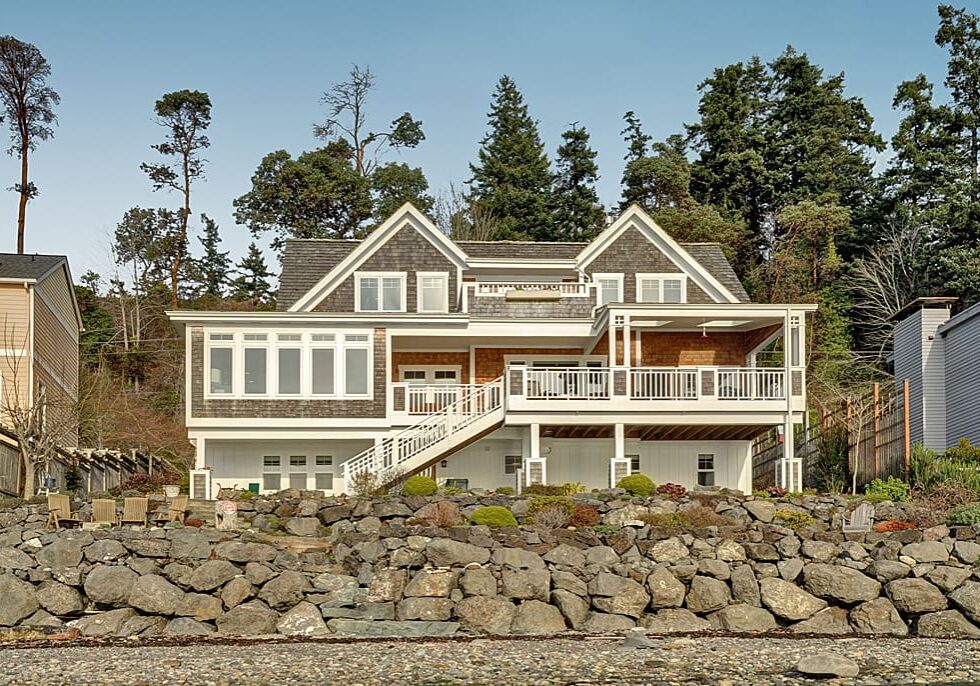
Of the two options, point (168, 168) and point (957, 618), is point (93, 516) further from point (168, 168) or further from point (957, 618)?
point (168, 168)

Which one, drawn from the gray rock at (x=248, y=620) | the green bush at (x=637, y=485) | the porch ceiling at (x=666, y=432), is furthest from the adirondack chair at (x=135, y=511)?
the porch ceiling at (x=666, y=432)

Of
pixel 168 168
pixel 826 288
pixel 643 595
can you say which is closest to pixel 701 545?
pixel 643 595

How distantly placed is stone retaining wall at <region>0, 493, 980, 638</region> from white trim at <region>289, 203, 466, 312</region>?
1062 cm

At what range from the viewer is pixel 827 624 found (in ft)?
69.9

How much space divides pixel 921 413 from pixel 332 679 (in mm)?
18028

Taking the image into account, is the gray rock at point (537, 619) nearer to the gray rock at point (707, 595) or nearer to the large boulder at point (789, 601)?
the gray rock at point (707, 595)

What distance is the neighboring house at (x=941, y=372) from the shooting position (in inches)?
1129

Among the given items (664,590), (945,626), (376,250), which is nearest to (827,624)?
(945,626)

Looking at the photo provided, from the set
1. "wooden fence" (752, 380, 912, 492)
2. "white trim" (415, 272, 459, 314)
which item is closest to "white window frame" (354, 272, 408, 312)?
"white trim" (415, 272, 459, 314)

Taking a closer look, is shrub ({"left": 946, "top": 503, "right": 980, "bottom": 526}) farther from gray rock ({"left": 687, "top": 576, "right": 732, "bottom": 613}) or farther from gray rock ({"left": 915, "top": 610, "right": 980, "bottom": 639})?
gray rock ({"left": 687, "top": 576, "right": 732, "bottom": 613})

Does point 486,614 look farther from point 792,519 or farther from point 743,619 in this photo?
point 792,519

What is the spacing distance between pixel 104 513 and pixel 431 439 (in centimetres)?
817

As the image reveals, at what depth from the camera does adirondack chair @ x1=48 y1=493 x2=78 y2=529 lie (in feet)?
77.5

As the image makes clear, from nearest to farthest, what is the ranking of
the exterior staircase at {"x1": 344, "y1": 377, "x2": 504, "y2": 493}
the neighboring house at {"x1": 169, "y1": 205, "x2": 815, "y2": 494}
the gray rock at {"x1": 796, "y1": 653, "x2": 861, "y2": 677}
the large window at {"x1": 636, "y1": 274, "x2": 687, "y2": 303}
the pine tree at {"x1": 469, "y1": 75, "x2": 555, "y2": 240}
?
the gray rock at {"x1": 796, "y1": 653, "x2": 861, "y2": 677} → the exterior staircase at {"x1": 344, "y1": 377, "x2": 504, "y2": 493} → the neighboring house at {"x1": 169, "y1": 205, "x2": 815, "y2": 494} → the large window at {"x1": 636, "y1": 274, "x2": 687, "y2": 303} → the pine tree at {"x1": 469, "y1": 75, "x2": 555, "y2": 240}
